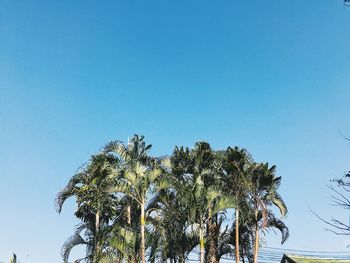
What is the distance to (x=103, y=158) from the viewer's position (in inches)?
824

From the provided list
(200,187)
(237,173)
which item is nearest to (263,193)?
(237,173)

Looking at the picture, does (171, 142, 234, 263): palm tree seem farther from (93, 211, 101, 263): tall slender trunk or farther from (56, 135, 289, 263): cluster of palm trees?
(93, 211, 101, 263): tall slender trunk

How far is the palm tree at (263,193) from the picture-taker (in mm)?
24484

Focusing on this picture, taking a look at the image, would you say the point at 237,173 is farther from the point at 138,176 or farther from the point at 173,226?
the point at 138,176

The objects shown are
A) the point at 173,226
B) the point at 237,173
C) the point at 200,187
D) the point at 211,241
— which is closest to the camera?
the point at 200,187

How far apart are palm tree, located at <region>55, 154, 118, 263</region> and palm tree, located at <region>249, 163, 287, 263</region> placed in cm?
851

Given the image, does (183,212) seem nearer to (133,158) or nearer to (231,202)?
(231,202)

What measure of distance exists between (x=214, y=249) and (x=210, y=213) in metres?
4.20

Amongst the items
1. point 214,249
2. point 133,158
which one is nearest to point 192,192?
point 133,158

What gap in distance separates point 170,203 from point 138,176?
4.76 m

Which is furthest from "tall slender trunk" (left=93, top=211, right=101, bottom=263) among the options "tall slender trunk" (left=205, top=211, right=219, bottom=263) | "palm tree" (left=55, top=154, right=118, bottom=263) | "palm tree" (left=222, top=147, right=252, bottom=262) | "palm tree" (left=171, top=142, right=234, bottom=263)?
"palm tree" (left=222, top=147, right=252, bottom=262)

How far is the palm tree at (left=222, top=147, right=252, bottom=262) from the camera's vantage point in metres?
24.5

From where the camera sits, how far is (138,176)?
1883 centimetres

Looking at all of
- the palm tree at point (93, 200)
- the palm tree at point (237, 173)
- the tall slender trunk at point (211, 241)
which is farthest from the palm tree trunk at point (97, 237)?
the palm tree at point (237, 173)
